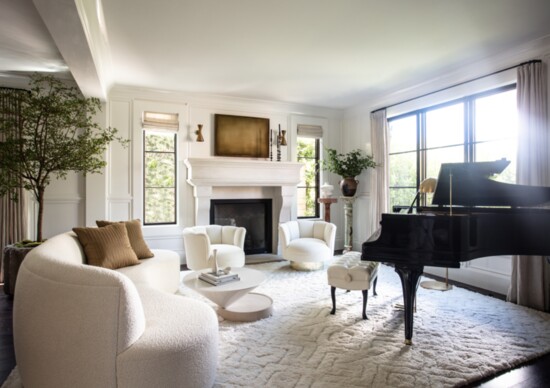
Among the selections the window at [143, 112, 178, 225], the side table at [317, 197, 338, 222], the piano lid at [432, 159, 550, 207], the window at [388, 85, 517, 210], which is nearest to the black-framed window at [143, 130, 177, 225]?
the window at [143, 112, 178, 225]

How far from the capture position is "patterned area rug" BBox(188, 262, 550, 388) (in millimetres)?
2234

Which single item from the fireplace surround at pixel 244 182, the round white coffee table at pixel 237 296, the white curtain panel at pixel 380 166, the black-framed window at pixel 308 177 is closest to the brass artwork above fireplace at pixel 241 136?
the fireplace surround at pixel 244 182

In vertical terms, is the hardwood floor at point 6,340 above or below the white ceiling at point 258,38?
below

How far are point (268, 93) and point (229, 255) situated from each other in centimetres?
289

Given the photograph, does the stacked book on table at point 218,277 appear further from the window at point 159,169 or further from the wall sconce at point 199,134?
the wall sconce at point 199,134

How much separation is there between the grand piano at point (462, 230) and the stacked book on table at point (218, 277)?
1.22m

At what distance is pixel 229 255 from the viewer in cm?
448

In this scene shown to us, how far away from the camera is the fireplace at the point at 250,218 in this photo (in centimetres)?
598

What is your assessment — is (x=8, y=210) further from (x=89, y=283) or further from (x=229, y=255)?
(x=89, y=283)

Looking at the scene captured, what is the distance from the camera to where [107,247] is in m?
3.20

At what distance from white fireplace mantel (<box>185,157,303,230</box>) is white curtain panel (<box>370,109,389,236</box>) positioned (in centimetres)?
138

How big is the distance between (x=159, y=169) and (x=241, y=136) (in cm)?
154

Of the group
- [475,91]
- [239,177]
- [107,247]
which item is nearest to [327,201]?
[239,177]

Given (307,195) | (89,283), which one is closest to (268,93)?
(307,195)
